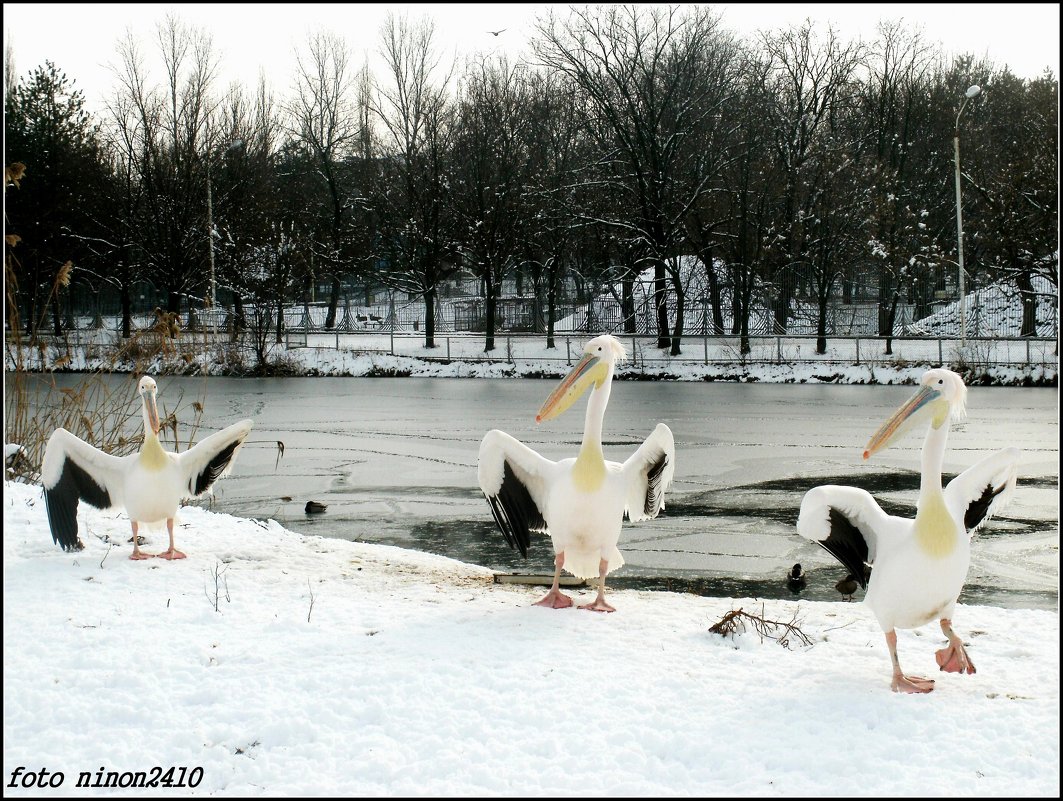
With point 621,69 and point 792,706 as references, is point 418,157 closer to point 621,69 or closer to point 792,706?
point 621,69

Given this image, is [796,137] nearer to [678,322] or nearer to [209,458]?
[678,322]

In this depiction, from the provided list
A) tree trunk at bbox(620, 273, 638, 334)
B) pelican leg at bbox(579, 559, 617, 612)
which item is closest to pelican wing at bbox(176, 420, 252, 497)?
pelican leg at bbox(579, 559, 617, 612)

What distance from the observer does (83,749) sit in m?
3.72

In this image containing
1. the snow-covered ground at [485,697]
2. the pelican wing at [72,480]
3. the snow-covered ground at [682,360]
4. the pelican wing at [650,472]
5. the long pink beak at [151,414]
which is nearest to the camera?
the snow-covered ground at [485,697]

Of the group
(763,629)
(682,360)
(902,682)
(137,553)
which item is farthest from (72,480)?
(682,360)

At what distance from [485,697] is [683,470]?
7670 mm

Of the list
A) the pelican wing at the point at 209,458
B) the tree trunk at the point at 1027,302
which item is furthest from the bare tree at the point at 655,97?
the pelican wing at the point at 209,458

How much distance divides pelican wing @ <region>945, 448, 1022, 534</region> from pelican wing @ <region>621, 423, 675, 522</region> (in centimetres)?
156

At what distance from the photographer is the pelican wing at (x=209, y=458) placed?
6426mm

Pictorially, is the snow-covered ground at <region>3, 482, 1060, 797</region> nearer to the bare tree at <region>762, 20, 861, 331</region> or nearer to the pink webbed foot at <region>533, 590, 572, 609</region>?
the pink webbed foot at <region>533, 590, 572, 609</region>

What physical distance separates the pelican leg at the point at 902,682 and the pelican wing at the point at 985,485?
25.6 inches

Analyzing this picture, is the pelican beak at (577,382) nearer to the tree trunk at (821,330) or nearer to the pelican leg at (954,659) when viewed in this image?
the pelican leg at (954,659)

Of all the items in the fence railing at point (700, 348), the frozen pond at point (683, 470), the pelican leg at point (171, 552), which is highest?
the fence railing at point (700, 348)

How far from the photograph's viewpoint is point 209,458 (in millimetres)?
6500
